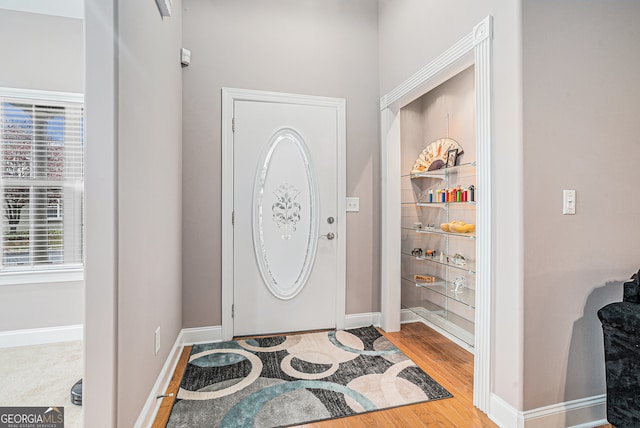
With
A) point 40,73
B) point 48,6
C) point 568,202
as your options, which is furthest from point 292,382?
point 48,6

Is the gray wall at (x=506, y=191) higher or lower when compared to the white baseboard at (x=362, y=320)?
higher

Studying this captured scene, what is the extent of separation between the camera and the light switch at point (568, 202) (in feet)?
5.08

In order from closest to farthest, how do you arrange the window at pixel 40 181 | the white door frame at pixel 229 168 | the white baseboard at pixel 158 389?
the white baseboard at pixel 158 389 < the window at pixel 40 181 < the white door frame at pixel 229 168

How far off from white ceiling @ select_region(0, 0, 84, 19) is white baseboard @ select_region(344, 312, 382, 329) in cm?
344

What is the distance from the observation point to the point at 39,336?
8.16 ft

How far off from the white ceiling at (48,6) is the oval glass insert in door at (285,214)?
6.06 feet

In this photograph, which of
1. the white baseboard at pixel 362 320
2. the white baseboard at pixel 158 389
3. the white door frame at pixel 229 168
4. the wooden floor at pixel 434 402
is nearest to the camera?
the white baseboard at pixel 158 389

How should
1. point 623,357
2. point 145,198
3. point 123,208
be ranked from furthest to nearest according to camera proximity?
point 145,198 < point 623,357 < point 123,208

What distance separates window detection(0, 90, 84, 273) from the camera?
2467 mm

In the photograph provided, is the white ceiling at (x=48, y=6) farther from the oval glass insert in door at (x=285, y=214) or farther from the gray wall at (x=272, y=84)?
the oval glass insert in door at (x=285, y=214)

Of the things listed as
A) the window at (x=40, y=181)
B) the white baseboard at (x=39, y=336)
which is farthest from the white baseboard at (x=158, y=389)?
the window at (x=40, y=181)

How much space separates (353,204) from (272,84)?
1.31 m

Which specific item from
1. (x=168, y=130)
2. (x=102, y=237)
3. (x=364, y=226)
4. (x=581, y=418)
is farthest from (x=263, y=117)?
(x=581, y=418)

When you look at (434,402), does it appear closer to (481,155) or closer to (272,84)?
(481,155)
